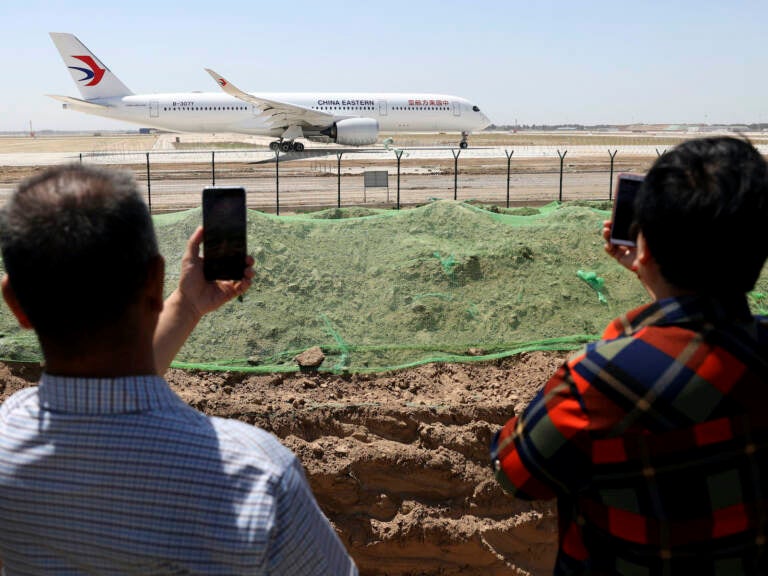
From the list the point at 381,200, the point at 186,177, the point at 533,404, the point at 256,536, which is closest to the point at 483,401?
the point at 533,404

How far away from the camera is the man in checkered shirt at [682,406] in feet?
5.92

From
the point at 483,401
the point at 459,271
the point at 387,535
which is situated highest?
the point at 459,271

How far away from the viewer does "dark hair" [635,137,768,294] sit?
1841 mm

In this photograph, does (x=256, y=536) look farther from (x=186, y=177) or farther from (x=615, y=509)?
(x=186, y=177)

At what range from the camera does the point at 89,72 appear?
43656 millimetres

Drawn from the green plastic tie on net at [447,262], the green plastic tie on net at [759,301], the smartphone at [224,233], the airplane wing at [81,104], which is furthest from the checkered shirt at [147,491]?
the airplane wing at [81,104]

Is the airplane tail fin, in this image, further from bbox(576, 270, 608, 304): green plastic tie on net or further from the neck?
the neck

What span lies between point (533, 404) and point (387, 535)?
3.28 meters

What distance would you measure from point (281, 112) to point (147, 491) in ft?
131

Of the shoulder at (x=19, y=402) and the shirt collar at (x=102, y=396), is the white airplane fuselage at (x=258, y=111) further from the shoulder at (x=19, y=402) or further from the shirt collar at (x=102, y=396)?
the shirt collar at (x=102, y=396)

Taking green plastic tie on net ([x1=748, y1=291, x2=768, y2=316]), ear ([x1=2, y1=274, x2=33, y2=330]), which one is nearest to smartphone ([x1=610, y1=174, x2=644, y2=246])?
ear ([x1=2, y1=274, x2=33, y2=330])

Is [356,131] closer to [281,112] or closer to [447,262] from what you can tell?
[281,112]

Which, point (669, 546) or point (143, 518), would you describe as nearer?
point (143, 518)

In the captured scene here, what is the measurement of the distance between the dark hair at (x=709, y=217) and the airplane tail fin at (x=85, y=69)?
4681cm
